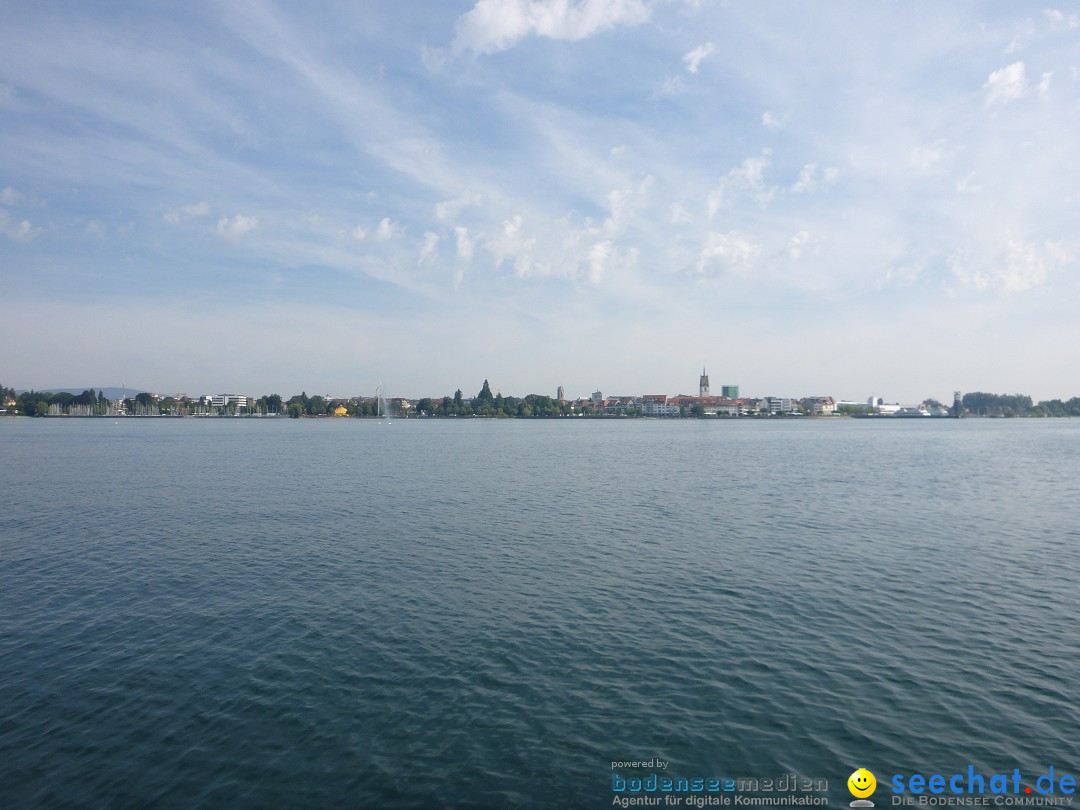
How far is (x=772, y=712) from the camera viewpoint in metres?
14.3

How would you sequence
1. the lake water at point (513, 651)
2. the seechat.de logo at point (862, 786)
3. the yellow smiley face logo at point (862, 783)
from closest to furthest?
the seechat.de logo at point (862, 786)
the yellow smiley face logo at point (862, 783)
the lake water at point (513, 651)

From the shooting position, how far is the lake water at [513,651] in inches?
488

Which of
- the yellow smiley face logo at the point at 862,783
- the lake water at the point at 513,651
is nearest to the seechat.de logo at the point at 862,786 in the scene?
the yellow smiley face logo at the point at 862,783

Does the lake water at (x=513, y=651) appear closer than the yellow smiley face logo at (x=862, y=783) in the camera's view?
No

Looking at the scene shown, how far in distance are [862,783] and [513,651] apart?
8961 mm

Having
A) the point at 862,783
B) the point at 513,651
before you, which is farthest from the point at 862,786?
the point at 513,651

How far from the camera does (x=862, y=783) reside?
11.9 m

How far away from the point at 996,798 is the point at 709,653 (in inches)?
277

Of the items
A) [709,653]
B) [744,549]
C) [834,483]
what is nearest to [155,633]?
[709,653]

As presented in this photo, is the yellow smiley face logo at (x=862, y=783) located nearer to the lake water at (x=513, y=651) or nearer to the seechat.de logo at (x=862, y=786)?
the seechat.de logo at (x=862, y=786)

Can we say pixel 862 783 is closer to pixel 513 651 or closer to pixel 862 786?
pixel 862 786

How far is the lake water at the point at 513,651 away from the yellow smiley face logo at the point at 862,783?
195mm

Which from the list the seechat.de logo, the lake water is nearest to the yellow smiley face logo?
the seechat.de logo

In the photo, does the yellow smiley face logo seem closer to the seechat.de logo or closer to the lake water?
the seechat.de logo
